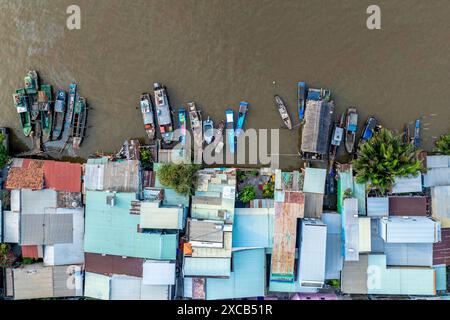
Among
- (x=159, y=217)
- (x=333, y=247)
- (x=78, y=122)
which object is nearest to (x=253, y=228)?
(x=333, y=247)

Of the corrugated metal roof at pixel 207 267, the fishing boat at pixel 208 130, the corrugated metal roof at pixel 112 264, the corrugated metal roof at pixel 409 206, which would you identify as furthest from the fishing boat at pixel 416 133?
the corrugated metal roof at pixel 112 264

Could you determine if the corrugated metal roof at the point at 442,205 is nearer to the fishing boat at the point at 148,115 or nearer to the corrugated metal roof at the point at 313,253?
the corrugated metal roof at the point at 313,253

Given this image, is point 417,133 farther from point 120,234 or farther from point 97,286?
point 97,286

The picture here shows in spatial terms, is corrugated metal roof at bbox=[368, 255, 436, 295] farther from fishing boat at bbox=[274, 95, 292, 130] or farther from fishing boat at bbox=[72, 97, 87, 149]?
fishing boat at bbox=[72, 97, 87, 149]

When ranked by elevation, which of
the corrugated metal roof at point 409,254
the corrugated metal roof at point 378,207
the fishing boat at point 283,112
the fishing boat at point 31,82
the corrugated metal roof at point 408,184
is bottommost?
the corrugated metal roof at point 409,254

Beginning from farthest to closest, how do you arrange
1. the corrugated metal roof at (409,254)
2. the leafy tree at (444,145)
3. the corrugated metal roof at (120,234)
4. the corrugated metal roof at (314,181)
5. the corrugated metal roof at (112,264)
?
the leafy tree at (444,145)
the corrugated metal roof at (314,181)
the corrugated metal roof at (112,264)
the corrugated metal roof at (409,254)
the corrugated metal roof at (120,234)

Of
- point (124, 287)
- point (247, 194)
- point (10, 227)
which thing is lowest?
point (124, 287)

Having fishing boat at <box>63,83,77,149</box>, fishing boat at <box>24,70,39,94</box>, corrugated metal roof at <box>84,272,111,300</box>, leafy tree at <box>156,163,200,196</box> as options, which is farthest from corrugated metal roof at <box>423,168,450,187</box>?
fishing boat at <box>24,70,39,94</box>
